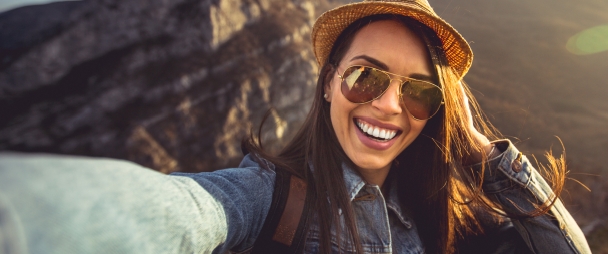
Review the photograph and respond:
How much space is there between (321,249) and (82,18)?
7254 millimetres

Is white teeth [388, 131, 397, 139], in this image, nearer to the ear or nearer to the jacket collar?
the jacket collar

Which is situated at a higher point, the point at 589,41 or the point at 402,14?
the point at 402,14

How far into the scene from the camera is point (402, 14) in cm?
142

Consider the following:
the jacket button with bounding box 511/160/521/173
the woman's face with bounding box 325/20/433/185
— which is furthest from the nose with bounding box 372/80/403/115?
the jacket button with bounding box 511/160/521/173

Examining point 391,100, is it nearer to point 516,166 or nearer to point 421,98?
point 421,98

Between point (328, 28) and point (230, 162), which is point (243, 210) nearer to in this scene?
point (328, 28)

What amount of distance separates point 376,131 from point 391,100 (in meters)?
0.16

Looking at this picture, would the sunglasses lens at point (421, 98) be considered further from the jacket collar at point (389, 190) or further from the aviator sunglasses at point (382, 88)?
the jacket collar at point (389, 190)

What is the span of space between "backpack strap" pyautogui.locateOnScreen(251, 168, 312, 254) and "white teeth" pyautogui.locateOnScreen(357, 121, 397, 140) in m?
0.41

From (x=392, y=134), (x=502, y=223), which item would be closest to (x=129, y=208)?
(x=392, y=134)

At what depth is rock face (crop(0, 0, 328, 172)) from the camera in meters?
5.92

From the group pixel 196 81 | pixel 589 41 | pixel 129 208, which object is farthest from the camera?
pixel 589 41

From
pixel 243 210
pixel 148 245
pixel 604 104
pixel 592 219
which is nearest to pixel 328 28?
pixel 243 210

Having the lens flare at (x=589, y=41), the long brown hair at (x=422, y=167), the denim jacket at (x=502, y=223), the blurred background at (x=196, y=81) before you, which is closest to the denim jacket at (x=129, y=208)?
the denim jacket at (x=502, y=223)
